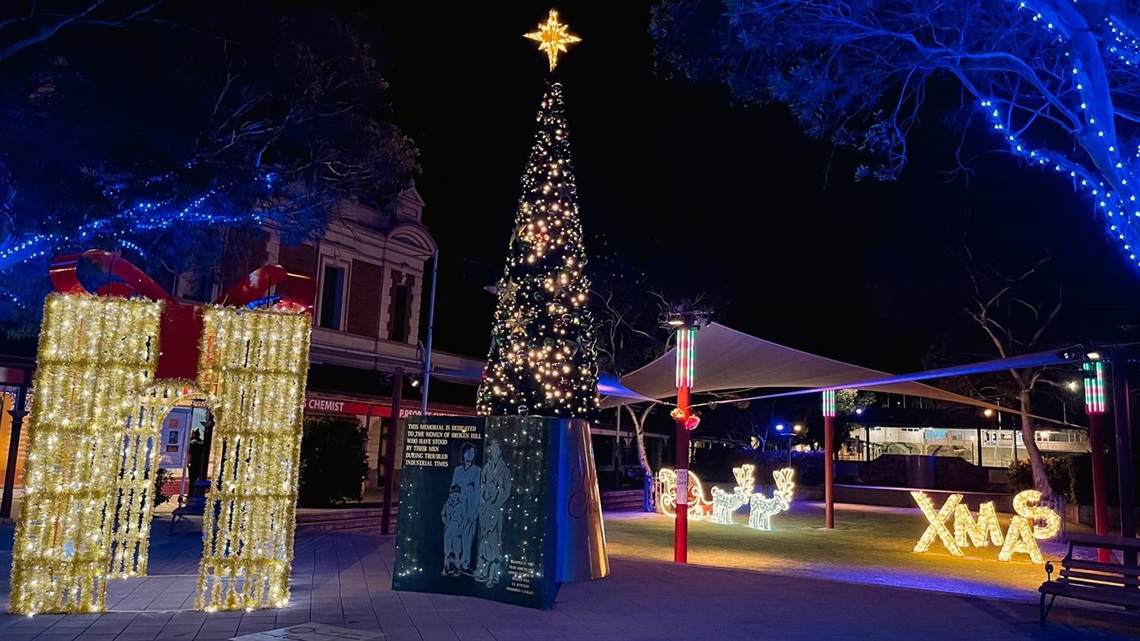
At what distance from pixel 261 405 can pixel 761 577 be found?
6230mm

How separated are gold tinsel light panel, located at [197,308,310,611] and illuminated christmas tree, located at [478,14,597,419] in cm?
313

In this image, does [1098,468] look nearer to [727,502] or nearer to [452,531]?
[727,502]

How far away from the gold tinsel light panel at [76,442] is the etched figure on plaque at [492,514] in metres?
3.24

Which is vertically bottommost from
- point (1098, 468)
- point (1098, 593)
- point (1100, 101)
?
point (1098, 593)

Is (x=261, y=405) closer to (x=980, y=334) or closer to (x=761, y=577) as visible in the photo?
(x=761, y=577)

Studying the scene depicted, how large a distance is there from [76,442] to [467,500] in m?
3.53

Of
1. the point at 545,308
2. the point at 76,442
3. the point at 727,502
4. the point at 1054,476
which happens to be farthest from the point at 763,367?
the point at 1054,476

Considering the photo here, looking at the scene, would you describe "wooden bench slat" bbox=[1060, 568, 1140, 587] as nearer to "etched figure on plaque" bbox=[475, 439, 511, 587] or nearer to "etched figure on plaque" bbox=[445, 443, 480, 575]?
"etched figure on plaque" bbox=[475, 439, 511, 587]

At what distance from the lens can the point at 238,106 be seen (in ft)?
43.0

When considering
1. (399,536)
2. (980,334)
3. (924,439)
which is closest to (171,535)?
(399,536)

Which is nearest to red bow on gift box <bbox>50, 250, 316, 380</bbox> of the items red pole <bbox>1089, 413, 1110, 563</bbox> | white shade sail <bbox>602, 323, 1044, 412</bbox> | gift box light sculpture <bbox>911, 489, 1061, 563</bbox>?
white shade sail <bbox>602, 323, 1044, 412</bbox>

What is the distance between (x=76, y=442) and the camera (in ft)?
23.4

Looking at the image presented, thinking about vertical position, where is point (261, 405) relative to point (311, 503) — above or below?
above

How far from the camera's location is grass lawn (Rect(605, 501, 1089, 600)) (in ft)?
36.4
